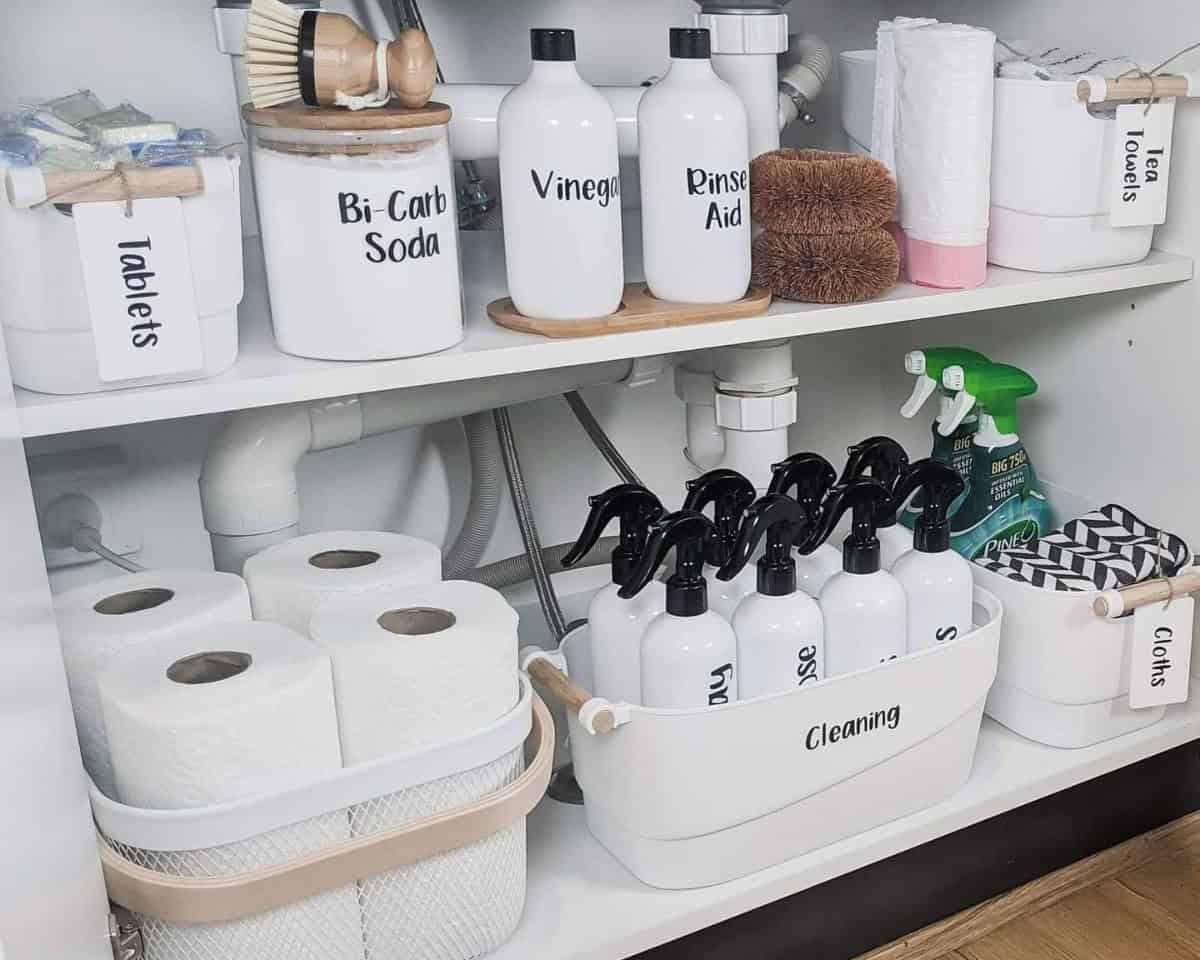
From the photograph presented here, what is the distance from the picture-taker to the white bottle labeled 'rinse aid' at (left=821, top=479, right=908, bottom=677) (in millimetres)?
895

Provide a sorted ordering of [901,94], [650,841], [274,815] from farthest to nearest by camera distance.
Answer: [901,94]
[650,841]
[274,815]

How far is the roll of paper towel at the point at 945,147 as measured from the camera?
918 millimetres

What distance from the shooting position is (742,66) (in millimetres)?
921

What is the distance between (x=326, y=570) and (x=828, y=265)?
1.38 ft

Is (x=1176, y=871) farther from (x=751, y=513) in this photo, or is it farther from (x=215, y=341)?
(x=215, y=341)

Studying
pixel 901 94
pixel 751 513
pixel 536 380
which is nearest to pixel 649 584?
pixel 751 513

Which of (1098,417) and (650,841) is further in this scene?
(1098,417)

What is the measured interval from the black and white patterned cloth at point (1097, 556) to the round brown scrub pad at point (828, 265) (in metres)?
0.28

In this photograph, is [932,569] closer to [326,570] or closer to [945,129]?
[945,129]

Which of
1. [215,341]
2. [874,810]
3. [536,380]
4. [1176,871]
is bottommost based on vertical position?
[1176,871]

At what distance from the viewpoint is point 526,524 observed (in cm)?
104

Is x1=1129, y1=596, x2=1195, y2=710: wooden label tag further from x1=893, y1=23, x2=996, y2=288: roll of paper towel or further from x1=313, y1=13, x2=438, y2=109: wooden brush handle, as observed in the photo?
x1=313, y1=13, x2=438, y2=109: wooden brush handle

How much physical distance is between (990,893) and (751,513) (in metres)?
0.46

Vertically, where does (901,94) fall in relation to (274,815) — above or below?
above
